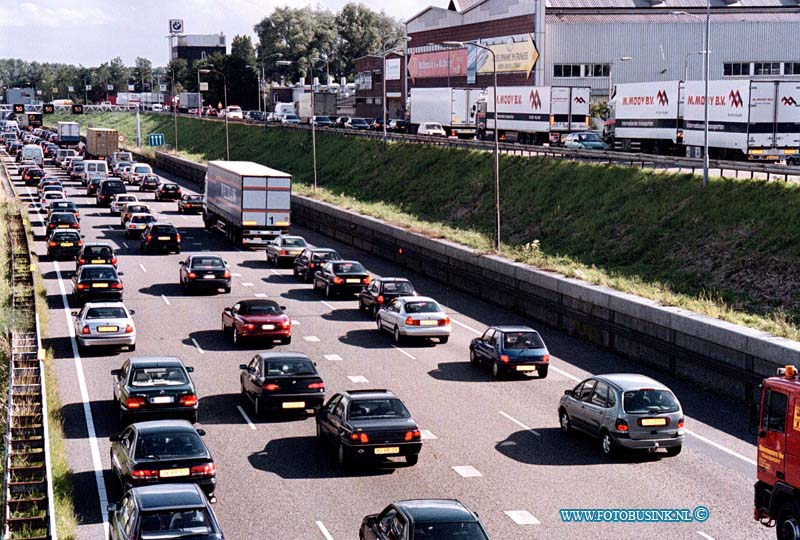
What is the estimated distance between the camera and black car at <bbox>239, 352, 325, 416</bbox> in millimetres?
25469

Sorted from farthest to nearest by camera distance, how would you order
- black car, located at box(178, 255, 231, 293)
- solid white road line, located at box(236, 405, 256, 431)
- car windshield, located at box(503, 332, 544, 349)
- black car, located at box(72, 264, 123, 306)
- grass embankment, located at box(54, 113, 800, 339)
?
1. black car, located at box(178, 255, 231, 293)
2. black car, located at box(72, 264, 123, 306)
3. grass embankment, located at box(54, 113, 800, 339)
4. car windshield, located at box(503, 332, 544, 349)
5. solid white road line, located at box(236, 405, 256, 431)

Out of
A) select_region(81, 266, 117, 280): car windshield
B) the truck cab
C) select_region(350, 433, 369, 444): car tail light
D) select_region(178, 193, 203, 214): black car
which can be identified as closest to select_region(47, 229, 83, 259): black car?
select_region(81, 266, 117, 280): car windshield

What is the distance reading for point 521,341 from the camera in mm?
30312

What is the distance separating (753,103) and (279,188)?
23.7 meters

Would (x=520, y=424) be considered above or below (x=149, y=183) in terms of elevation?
below

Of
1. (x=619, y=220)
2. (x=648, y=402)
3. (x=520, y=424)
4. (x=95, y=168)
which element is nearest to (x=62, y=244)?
(x=619, y=220)

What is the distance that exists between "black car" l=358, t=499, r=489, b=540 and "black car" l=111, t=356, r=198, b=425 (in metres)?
9.20

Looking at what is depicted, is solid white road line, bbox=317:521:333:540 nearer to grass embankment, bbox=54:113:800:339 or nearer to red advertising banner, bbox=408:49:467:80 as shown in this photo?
grass embankment, bbox=54:113:800:339

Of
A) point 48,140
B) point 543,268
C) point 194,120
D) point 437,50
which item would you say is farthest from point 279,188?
point 48,140

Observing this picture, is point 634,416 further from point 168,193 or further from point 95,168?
point 95,168

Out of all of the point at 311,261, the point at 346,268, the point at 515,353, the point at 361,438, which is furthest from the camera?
the point at 311,261

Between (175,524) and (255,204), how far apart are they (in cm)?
4127

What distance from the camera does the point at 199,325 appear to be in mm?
37031

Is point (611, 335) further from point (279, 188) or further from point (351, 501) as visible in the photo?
point (279, 188)
